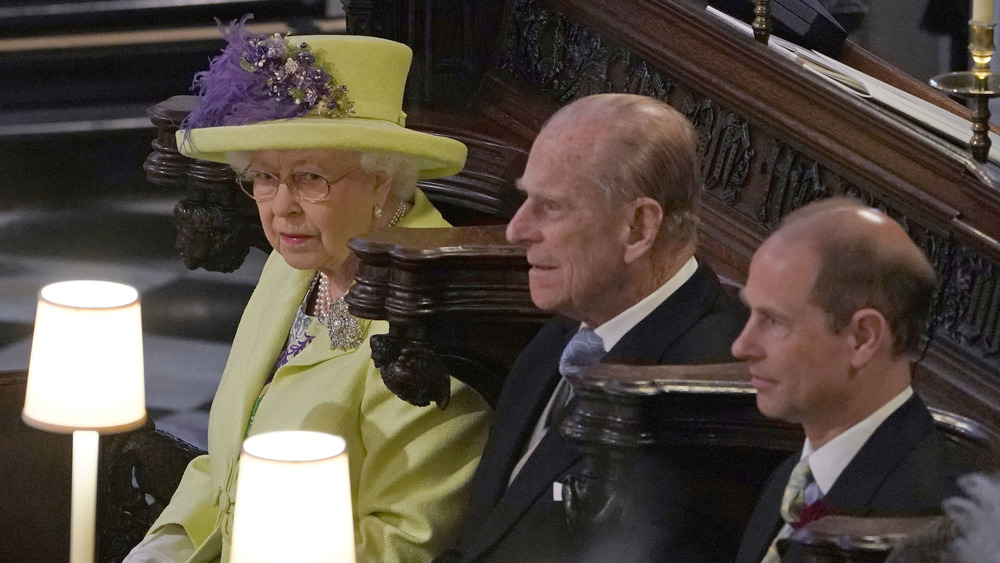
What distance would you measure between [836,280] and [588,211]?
2.28ft

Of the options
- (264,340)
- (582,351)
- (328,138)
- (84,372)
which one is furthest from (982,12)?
(84,372)

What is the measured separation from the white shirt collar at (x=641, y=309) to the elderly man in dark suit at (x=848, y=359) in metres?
0.56

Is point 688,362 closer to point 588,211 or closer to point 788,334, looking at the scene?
point 588,211

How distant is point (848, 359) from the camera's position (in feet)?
5.23

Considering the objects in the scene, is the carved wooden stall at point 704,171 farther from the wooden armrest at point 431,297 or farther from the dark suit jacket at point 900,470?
the dark suit jacket at point 900,470

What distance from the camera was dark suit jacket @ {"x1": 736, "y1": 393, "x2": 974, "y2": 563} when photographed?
156 centimetres

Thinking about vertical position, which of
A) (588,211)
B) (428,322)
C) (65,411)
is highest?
(588,211)

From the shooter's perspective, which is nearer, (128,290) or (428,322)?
(428,322)

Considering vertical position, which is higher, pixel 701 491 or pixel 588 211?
pixel 588 211

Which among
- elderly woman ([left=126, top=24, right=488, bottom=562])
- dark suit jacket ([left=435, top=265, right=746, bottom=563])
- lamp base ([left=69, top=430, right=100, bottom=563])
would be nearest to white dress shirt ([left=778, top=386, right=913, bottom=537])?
dark suit jacket ([left=435, top=265, right=746, bottom=563])

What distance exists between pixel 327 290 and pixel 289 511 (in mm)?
917

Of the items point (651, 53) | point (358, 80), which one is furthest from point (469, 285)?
point (651, 53)

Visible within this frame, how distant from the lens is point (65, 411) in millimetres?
2729

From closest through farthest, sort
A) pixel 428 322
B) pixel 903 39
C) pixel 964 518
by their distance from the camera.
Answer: pixel 964 518 → pixel 428 322 → pixel 903 39
